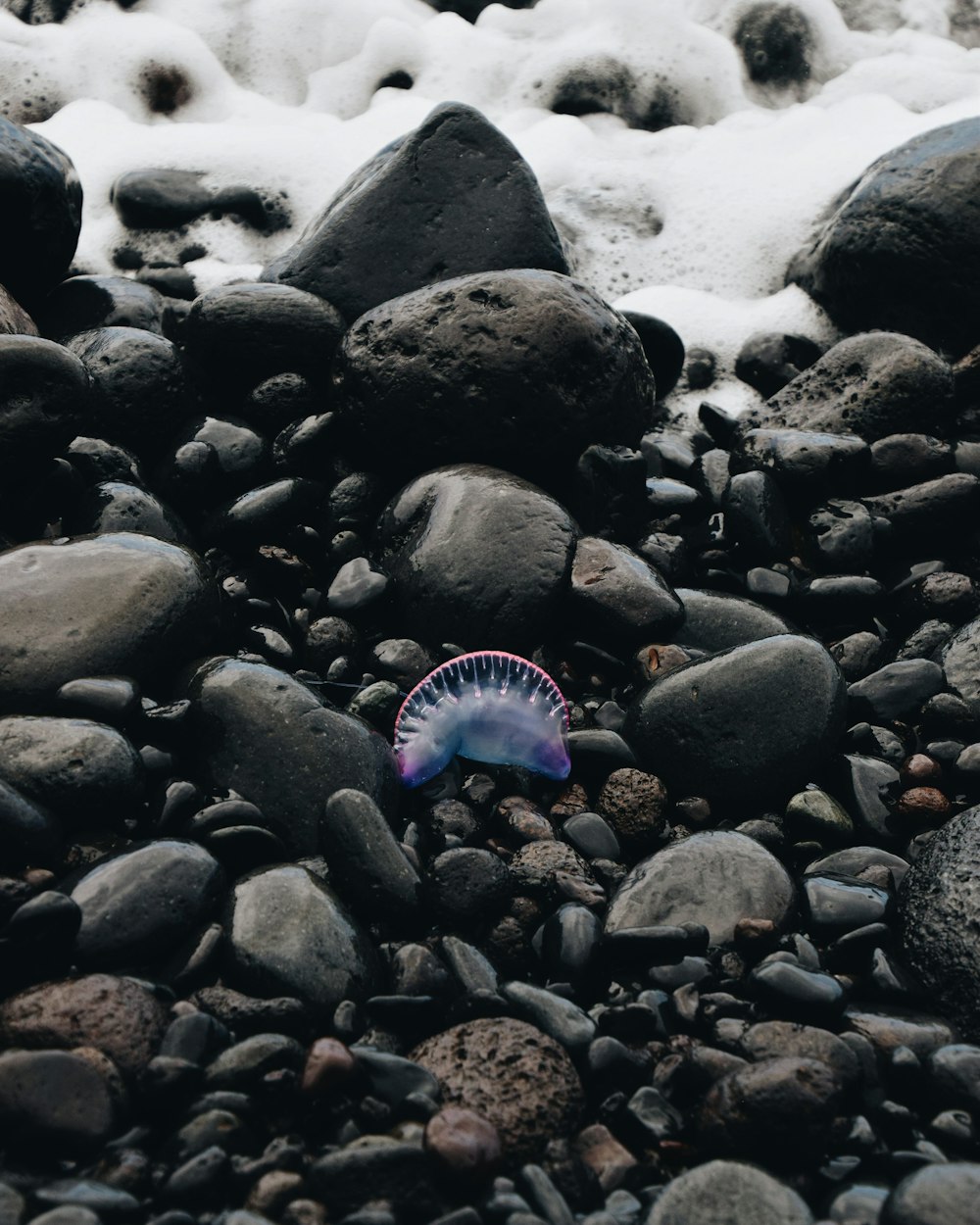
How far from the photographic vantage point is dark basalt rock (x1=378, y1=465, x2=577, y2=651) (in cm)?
349

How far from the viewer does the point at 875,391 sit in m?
4.39

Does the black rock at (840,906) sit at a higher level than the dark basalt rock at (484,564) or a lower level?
lower

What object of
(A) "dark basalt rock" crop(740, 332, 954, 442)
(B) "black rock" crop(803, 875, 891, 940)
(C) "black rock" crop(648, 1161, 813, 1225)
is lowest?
(B) "black rock" crop(803, 875, 891, 940)

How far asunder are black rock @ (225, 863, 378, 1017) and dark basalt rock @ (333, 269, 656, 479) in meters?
1.98

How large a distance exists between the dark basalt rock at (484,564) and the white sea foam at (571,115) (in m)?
1.79

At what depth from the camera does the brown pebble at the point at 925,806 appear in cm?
306

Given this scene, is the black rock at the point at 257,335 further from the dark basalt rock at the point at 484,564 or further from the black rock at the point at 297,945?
the black rock at the point at 297,945

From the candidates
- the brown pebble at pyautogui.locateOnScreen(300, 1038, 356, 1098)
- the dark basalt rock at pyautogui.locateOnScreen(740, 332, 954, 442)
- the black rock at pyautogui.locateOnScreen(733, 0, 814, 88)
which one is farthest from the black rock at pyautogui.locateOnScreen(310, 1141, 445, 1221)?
the black rock at pyautogui.locateOnScreen(733, 0, 814, 88)

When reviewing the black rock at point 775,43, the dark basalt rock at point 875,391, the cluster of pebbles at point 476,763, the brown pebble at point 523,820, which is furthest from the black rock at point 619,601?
the black rock at point 775,43

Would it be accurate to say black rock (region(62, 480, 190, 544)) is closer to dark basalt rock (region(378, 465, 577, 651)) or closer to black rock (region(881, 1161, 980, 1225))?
dark basalt rock (region(378, 465, 577, 651))

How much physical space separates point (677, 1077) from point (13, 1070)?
4.52 feet

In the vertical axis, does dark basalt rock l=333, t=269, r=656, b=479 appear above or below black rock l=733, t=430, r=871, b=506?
above

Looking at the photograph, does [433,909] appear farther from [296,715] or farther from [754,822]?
[754,822]

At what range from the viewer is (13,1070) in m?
2.05
